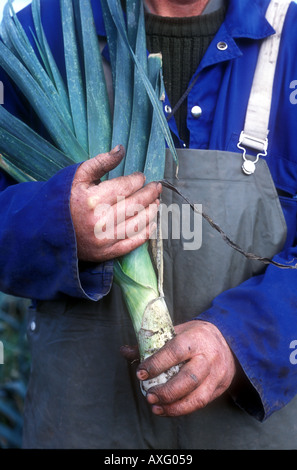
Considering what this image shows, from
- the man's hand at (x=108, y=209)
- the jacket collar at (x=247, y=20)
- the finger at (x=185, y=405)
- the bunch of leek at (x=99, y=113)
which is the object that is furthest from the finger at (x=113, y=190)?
the jacket collar at (x=247, y=20)

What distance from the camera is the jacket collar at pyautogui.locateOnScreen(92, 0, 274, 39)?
3.89ft

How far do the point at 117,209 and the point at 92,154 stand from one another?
203 millimetres

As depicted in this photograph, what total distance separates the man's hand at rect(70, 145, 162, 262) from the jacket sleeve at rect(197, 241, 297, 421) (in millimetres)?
246

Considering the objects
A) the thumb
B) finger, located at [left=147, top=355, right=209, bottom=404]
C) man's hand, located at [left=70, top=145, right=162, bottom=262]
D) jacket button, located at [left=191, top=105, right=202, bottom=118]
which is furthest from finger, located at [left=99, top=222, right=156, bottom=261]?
jacket button, located at [left=191, top=105, right=202, bottom=118]

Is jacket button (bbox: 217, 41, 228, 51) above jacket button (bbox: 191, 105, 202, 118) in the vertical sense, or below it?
above

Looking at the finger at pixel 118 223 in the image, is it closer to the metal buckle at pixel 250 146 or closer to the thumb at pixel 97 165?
the thumb at pixel 97 165

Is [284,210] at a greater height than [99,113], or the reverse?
[99,113]

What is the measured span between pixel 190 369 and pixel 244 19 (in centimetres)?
87

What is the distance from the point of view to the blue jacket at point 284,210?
0.96 m

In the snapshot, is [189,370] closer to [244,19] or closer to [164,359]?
[164,359]

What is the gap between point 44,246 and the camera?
96cm
